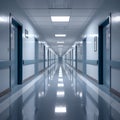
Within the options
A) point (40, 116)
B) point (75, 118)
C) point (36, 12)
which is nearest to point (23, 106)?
point (40, 116)

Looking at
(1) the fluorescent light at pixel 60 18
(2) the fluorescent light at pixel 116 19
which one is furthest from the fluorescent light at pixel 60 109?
(1) the fluorescent light at pixel 60 18

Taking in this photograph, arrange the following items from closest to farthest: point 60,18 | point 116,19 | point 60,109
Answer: point 60,109 → point 116,19 → point 60,18

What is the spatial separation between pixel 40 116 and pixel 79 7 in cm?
473

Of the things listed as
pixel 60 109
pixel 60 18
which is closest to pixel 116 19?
pixel 60 109

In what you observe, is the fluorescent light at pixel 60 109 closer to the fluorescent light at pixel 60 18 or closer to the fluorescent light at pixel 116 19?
the fluorescent light at pixel 116 19

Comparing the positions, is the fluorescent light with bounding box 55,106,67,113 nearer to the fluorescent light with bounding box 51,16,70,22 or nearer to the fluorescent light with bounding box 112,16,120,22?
the fluorescent light with bounding box 112,16,120,22

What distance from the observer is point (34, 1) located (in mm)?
6008

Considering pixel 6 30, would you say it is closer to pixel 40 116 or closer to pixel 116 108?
pixel 40 116

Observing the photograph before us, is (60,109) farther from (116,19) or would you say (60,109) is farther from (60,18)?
(60,18)

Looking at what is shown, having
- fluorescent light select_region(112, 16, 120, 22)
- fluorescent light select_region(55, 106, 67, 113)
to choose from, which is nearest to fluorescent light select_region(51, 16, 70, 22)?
fluorescent light select_region(112, 16, 120, 22)

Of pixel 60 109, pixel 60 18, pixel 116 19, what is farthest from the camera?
pixel 60 18

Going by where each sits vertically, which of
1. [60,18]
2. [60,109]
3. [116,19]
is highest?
[60,18]

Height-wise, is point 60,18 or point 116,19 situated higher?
point 60,18

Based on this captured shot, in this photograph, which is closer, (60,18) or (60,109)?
(60,109)
